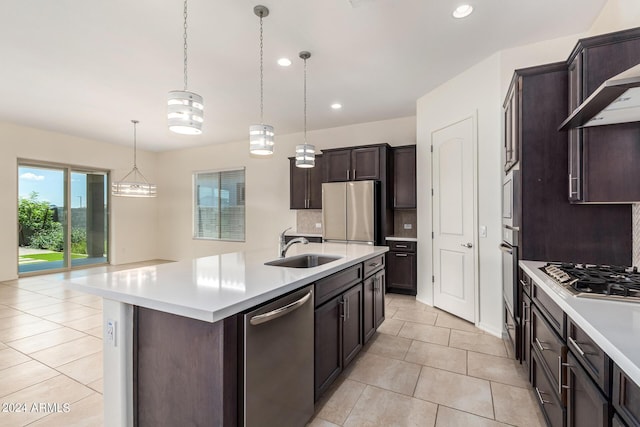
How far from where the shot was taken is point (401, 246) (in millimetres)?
4590

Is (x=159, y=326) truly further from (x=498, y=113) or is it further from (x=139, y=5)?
(x=498, y=113)

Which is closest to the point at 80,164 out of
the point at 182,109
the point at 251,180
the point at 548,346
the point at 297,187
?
the point at 251,180

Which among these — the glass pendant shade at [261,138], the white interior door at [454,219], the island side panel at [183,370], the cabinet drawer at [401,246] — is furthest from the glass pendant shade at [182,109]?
the cabinet drawer at [401,246]

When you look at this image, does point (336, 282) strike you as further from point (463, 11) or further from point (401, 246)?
point (401, 246)

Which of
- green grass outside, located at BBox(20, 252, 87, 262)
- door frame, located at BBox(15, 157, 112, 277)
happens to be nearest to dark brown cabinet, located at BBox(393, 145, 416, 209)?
door frame, located at BBox(15, 157, 112, 277)

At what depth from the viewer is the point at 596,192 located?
180 cm

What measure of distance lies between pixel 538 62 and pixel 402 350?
3.08 metres

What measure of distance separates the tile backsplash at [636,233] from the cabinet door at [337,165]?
11.3 ft

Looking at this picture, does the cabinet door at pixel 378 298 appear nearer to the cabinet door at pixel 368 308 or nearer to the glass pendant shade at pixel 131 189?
the cabinet door at pixel 368 308

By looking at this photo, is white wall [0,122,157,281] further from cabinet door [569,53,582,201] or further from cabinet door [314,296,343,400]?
cabinet door [569,53,582,201]

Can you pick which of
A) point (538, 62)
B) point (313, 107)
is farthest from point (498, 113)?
point (313, 107)

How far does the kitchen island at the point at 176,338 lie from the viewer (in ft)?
4.08

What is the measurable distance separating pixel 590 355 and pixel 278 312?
124cm

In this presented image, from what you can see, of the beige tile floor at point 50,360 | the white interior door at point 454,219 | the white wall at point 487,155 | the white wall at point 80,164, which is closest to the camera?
the beige tile floor at point 50,360
